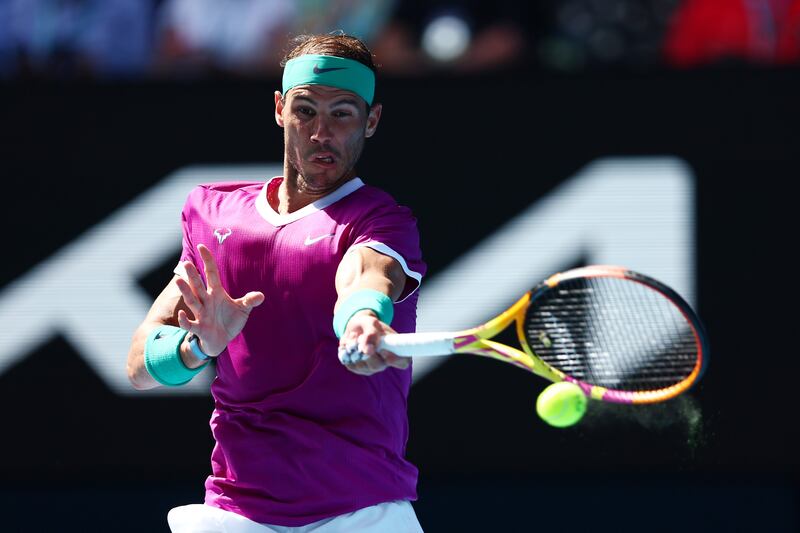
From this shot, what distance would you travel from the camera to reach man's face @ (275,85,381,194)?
3.80 meters

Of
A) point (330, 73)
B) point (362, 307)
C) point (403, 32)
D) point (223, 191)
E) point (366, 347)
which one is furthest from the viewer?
point (403, 32)

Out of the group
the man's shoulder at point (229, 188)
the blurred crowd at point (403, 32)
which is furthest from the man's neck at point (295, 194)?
the blurred crowd at point (403, 32)

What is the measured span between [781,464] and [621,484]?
2.55 feet

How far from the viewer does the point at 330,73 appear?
12.7 ft

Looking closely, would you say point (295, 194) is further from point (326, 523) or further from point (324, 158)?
point (326, 523)

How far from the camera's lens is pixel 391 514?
12.1 feet

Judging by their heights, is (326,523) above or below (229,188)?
below

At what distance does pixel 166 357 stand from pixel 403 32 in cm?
398

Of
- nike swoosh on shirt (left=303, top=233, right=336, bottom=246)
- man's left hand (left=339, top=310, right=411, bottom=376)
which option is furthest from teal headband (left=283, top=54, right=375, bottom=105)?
man's left hand (left=339, top=310, right=411, bottom=376)

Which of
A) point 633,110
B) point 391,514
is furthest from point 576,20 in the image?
point 391,514

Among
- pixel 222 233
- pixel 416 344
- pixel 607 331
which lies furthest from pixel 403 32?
pixel 416 344

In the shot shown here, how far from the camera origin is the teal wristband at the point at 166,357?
146 inches

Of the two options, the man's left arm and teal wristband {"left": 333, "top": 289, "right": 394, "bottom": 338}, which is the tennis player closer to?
the man's left arm

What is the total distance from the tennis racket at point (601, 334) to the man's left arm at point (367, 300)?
0.23 m
